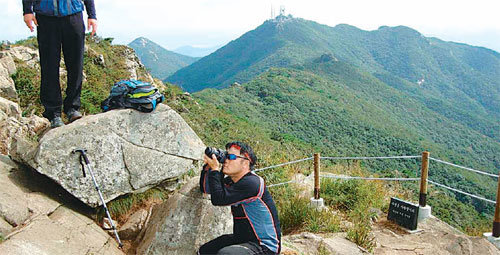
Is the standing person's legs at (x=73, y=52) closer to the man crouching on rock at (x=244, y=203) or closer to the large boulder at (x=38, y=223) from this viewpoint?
the large boulder at (x=38, y=223)

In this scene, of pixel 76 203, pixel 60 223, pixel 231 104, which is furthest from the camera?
pixel 231 104

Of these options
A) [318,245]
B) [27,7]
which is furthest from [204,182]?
[27,7]

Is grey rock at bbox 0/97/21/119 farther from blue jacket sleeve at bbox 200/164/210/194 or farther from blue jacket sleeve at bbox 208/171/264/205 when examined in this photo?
blue jacket sleeve at bbox 208/171/264/205

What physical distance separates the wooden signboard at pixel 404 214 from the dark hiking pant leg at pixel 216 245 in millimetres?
3732

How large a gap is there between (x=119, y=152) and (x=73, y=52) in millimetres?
1398

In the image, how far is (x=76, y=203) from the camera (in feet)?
12.1

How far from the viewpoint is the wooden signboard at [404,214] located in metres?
5.57

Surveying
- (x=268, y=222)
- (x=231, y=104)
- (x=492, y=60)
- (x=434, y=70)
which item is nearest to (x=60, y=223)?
(x=268, y=222)

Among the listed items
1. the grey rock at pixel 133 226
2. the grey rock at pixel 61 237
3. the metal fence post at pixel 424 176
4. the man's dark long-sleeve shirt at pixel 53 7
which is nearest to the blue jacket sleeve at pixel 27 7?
the man's dark long-sleeve shirt at pixel 53 7

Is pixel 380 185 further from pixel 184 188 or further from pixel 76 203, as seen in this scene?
pixel 76 203

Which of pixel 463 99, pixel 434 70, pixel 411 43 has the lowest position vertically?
pixel 463 99

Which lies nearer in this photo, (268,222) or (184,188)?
(268,222)

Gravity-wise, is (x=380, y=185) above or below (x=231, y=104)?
above

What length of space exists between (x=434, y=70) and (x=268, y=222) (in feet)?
607
